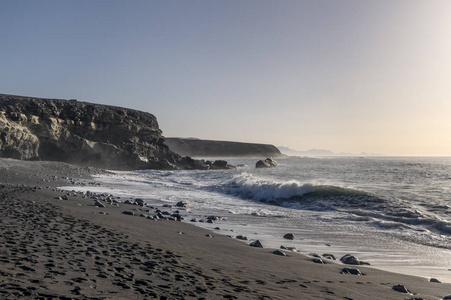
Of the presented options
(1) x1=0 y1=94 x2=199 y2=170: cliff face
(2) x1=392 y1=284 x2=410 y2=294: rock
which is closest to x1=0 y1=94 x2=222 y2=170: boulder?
(1) x1=0 y1=94 x2=199 y2=170: cliff face

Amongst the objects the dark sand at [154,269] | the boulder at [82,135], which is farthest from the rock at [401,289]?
the boulder at [82,135]

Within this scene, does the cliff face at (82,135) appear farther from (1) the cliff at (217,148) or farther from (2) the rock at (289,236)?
(1) the cliff at (217,148)

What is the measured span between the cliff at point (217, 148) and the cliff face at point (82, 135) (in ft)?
251

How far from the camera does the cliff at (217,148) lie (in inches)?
5266

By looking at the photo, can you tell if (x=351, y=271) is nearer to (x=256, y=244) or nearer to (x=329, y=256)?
(x=329, y=256)

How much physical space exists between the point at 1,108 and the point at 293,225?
3785 centimetres

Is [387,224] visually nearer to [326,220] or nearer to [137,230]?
[326,220]

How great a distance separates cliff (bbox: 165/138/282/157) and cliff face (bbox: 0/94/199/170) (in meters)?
76.6

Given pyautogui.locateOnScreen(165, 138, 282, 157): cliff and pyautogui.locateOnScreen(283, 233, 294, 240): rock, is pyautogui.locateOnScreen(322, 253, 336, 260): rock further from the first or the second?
pyautogui.locateOnScreen(165, 138, 282, 157): cliff

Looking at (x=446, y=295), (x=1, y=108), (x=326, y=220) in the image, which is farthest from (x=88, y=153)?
(x=446, y=295)

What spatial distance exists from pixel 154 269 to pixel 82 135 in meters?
43.4

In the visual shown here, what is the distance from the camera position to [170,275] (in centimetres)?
477

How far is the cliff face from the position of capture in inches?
1452

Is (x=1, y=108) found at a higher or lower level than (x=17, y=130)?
higher
